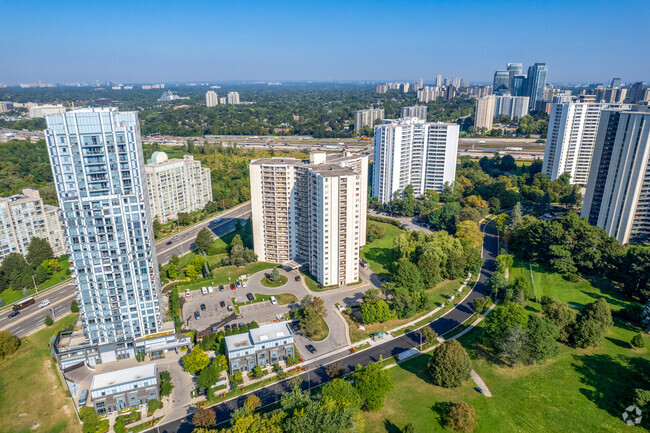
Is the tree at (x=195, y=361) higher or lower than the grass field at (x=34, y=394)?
higher

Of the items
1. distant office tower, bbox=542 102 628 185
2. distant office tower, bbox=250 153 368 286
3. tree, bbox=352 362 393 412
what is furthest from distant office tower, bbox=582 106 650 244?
tree, bbox=352 362 393 412

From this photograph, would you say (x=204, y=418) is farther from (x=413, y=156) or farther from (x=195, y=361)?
(x=413, y=156)

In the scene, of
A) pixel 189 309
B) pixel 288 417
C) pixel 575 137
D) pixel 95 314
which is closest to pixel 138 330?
pixel 95 314

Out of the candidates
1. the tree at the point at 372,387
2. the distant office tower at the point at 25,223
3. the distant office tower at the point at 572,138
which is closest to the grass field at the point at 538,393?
the tree at the point at 372,387

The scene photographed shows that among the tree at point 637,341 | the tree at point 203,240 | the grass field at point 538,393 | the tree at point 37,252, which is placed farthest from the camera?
the tree at point 203,240

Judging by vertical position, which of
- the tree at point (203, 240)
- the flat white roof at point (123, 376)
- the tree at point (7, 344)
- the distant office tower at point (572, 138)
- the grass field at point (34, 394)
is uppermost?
the distant office tower at point (572, 138)

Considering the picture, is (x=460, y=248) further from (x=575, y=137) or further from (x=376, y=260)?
(x=575, y=137)

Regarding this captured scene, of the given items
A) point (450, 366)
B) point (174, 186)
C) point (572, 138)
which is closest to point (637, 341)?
point (450, 366)

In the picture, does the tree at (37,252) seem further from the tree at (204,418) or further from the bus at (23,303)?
the tree at (204,418)
